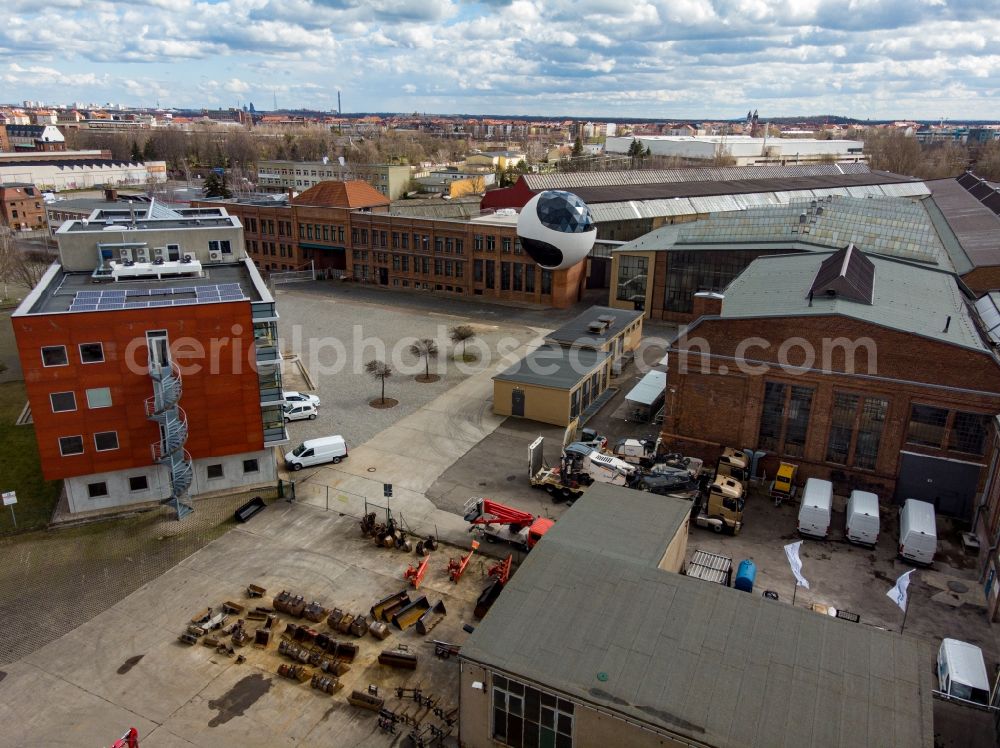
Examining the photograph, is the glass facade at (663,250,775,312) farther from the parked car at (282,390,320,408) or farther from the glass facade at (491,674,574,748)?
the glass facade at (491,674,574,748)

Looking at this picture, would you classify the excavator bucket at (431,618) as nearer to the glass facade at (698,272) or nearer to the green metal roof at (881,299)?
the green metal roof at (881,299)

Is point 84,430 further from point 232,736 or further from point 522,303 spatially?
point 522,303

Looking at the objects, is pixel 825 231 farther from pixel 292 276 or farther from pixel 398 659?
pixel 292 276

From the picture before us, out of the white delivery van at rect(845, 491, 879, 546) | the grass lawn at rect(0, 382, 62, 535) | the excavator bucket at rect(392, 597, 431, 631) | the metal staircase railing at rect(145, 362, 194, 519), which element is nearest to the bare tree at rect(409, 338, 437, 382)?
the metal staircase railing at rect(145, 362, 194, 519)

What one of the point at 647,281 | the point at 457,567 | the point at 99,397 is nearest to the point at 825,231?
the point at 647,281

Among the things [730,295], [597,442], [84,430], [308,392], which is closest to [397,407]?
[308,392]

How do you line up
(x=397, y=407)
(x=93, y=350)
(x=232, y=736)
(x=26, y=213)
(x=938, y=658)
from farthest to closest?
1. (x=26, y=213)
2. (x=397, y=407)
3. (x=93, y=350)
4. (x=938, y=658)
5. (x=232, y=736)
